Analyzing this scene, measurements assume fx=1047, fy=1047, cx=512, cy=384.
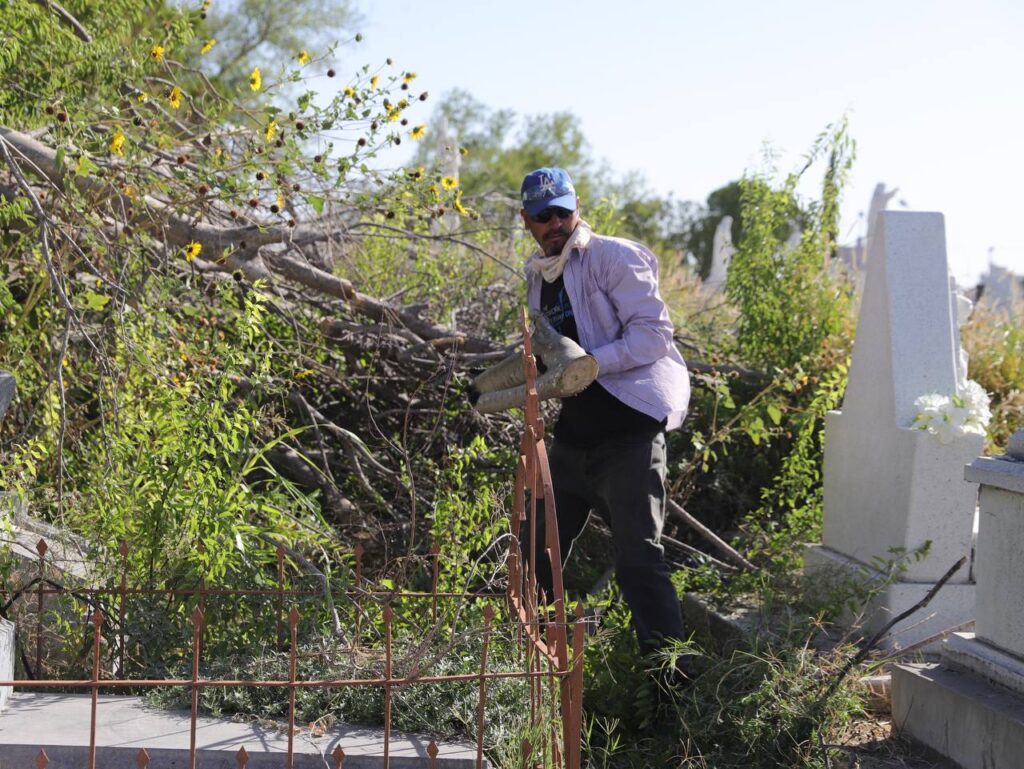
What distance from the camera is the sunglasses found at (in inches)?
149

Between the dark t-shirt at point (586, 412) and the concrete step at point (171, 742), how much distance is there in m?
1.27

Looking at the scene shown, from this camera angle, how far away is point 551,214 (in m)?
3.80

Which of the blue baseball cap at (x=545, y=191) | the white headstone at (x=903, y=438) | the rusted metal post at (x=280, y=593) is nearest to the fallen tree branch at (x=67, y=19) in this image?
the blue baseball cap at (x=545, y=191)

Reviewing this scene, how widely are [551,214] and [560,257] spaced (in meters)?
0.16

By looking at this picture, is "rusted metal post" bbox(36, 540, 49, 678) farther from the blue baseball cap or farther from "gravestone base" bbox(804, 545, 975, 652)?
"gravestone base" bbox(804, 545, 975, 652)

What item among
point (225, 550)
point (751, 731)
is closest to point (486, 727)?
point (751, 731)

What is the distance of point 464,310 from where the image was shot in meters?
6.27

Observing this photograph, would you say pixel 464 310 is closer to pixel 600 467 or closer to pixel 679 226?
pixel 600 467

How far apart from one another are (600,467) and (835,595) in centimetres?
124

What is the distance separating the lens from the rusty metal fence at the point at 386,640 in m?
2.50

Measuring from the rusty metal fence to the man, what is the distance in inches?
14.1

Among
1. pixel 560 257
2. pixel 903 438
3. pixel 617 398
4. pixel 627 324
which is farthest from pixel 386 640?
pixel 903 438

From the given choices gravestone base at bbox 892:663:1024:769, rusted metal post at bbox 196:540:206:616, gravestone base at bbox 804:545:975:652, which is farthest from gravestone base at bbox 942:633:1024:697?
rusted metal post at bbox 196:540:206:616

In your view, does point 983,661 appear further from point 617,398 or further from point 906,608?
point 617,398
